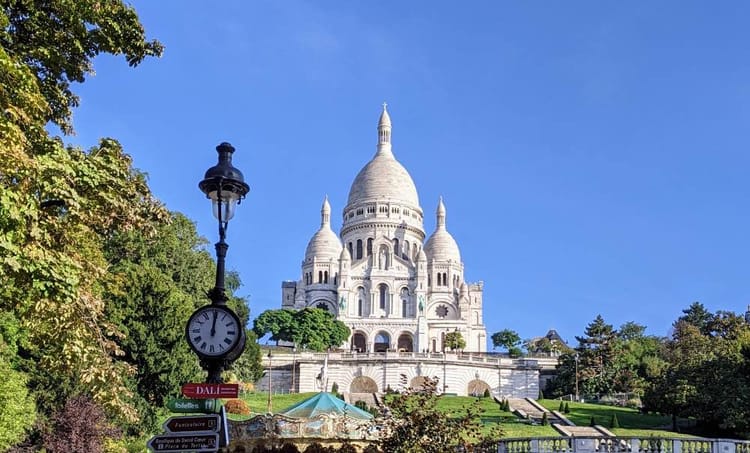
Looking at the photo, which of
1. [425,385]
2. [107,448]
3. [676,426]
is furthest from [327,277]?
[425,385]

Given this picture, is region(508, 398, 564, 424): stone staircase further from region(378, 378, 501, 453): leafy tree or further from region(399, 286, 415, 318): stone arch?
region(378, 378, 501, 453): leafy tree

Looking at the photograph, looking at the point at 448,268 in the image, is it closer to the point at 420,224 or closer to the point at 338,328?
the point at 420,224

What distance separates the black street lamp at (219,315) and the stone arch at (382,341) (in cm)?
7906

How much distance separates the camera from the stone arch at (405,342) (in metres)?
88.5

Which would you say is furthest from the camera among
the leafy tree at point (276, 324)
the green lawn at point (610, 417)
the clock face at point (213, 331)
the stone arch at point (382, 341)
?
the stone arch at point (382, 341)

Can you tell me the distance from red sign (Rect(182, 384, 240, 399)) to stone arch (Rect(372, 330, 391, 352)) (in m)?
79.9

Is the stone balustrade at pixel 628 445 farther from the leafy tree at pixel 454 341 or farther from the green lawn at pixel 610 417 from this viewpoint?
the leafy tree at pixel 454 341

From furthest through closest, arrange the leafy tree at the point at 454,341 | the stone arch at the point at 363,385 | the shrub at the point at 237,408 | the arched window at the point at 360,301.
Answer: the arched window at the point at 360,301 < the leafy tree at the point at 454,341 < the stone arch at the point at 363,385 < the shrub at the point at 237,408

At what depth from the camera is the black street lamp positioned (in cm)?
941

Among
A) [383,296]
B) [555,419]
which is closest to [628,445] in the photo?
[555,419]

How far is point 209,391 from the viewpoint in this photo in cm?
886

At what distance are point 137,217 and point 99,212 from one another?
118 cm

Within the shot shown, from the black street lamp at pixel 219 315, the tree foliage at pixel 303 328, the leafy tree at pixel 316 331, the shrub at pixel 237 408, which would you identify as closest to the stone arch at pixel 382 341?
the leafy tree at pixel 316 331

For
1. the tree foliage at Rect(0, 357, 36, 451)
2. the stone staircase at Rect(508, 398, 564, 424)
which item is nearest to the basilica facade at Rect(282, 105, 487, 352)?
the stone staircase at Rect(508, 398, 564, 424)
